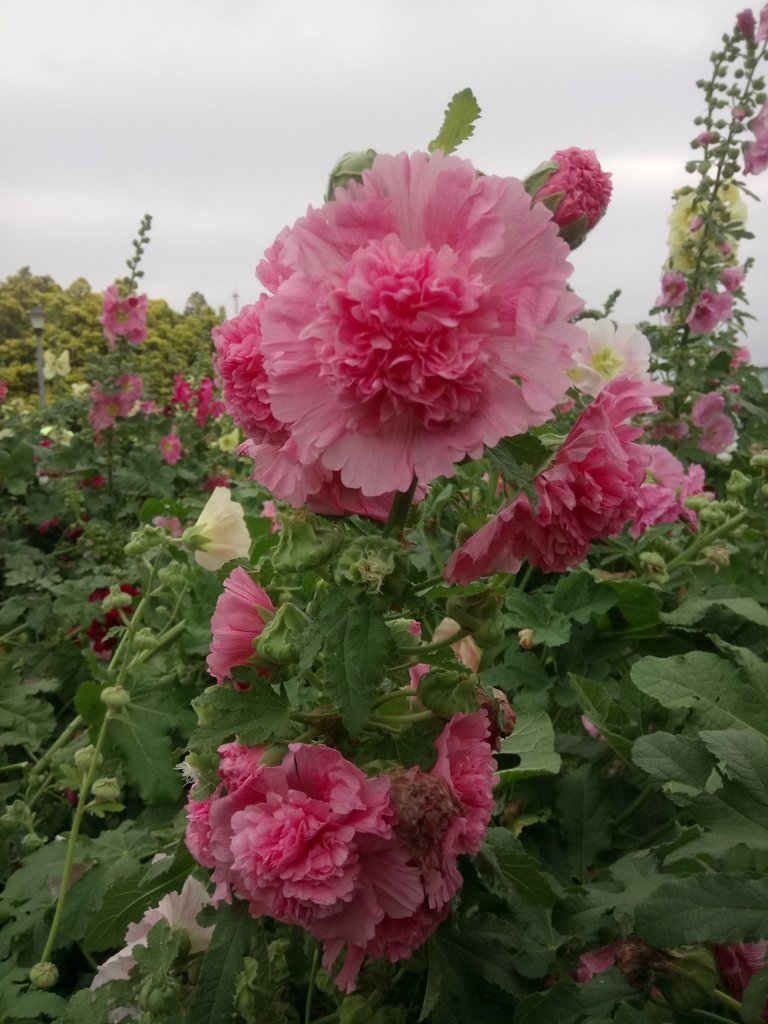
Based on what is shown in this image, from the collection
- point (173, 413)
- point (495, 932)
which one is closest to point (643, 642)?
point (495, 932)

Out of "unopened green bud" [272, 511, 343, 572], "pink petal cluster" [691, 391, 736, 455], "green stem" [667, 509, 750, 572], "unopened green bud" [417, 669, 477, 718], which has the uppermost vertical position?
"pink petal cluster" [691, 391, 736, 455]

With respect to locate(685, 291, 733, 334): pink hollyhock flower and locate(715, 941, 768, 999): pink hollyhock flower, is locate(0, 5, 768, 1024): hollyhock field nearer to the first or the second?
locate(715, 941, 768, 999): pink hollyhock flower

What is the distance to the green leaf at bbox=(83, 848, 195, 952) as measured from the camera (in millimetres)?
953

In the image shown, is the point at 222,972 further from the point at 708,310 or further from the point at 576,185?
the point at 708,310

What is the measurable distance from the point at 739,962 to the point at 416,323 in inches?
30.5

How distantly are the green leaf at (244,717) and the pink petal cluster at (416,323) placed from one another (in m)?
0.26

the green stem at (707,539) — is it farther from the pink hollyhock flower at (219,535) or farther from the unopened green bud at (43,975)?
the unopened green bud at (43,975)

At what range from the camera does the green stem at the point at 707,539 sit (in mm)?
1551

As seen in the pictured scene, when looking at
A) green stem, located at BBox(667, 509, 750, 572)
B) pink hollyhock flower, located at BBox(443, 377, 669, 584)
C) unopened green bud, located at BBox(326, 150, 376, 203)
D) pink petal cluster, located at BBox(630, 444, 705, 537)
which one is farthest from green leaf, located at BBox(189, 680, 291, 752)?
green stem, located at BBox(667, 509, 750, 572)

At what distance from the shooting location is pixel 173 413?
480 centimetres

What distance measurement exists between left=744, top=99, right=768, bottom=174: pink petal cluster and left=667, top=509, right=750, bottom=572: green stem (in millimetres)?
1530

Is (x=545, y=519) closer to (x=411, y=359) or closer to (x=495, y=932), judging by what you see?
(x=411, y=359)

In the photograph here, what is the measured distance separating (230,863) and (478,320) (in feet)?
1.77

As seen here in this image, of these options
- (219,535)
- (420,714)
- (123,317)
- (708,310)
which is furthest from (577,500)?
(123,317)
